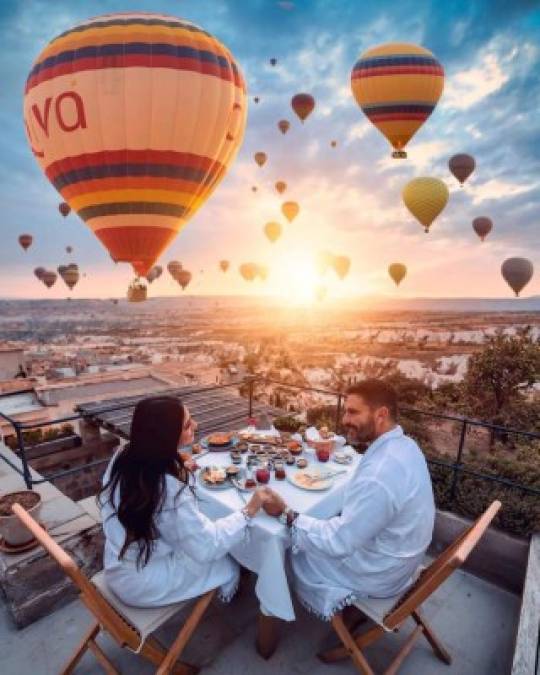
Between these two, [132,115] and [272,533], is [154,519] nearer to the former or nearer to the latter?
[272,533]

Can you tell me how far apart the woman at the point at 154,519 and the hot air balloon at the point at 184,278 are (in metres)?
32.4

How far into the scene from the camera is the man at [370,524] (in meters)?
2.19

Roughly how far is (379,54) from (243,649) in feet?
47.3

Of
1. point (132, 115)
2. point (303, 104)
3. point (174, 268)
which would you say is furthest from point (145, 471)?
point (174, 268)

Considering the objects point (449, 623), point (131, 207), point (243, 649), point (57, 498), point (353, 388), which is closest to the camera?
point (353, 388)

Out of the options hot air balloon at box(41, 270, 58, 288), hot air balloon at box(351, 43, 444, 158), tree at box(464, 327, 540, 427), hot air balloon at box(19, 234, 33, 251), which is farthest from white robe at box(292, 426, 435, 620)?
hot air balloon at box(41, 270, 58, 288)

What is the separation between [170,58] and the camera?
20.3 ft

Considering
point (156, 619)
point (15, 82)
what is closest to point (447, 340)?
point (15, 82)

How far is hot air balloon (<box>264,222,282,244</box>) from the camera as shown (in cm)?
2495

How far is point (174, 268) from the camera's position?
34.2 meters

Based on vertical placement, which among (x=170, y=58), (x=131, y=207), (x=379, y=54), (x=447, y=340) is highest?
(x=379, y=54)

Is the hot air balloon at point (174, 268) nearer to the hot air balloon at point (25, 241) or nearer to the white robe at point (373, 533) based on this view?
the hot air balloon at point (25, 241)

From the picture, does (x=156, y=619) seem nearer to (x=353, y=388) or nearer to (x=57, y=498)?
(x=353, y=388)

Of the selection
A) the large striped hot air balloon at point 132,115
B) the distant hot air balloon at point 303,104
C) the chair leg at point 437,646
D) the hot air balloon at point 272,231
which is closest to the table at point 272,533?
the chair leg at point 437,646
